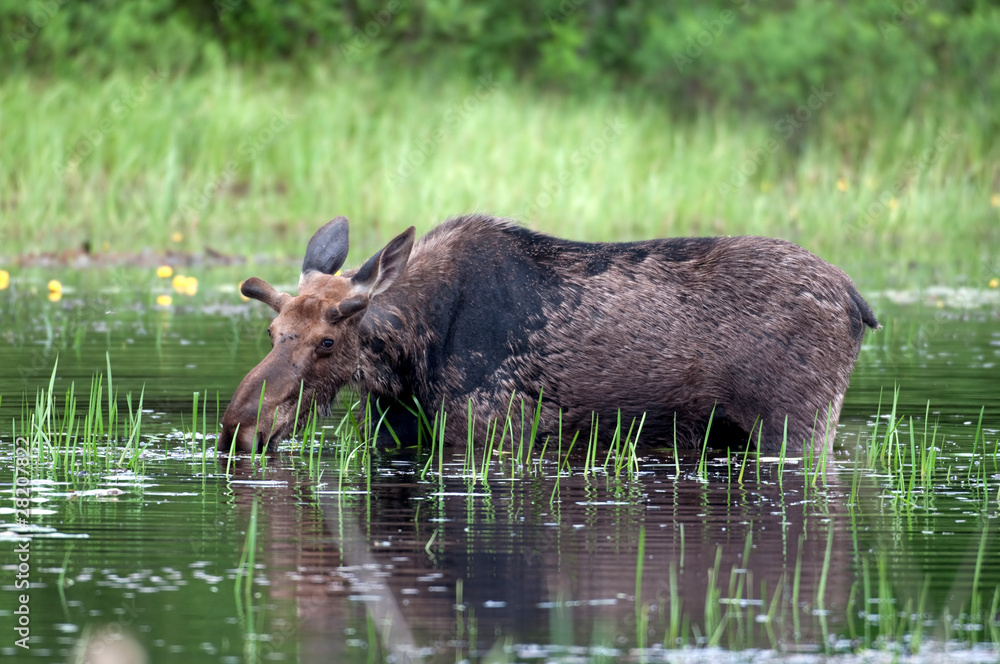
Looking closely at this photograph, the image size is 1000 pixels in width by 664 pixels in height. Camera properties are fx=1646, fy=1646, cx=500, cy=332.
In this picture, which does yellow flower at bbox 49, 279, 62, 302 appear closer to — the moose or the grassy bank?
the grassy bank

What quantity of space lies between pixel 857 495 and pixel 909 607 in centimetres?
211

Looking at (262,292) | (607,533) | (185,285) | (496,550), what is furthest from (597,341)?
(185,285)

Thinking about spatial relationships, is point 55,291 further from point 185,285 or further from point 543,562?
point 543,562

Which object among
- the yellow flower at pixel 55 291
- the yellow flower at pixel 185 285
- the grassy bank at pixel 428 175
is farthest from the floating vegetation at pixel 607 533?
the grassy bank at pixel 428 175

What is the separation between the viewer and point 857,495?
7473 mm

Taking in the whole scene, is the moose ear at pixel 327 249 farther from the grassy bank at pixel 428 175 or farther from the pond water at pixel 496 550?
the grassy bank at pixel 428 175

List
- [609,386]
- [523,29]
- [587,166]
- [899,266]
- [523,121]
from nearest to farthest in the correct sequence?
[609,386]
[899,266]
[587,166]
[523,121]
[523,29]

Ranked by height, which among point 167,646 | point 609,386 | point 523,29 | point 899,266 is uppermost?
point 523,29

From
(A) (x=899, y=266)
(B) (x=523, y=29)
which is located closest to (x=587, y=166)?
(A) (x=899, y=266)

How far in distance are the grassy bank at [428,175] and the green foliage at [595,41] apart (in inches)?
118

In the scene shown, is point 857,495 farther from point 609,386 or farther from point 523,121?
point 523,121

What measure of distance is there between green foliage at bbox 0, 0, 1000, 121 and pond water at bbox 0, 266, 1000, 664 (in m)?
19.5

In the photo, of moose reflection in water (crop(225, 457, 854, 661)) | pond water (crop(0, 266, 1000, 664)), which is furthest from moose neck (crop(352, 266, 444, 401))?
moose reflection in water (crop(225, 457, 854, 661))

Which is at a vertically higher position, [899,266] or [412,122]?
[412,122]
